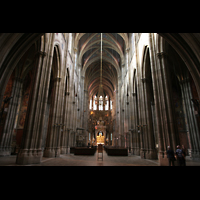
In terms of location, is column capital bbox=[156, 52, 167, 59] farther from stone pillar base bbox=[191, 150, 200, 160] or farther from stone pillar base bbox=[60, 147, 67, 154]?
stone pillar base bbox=[60, 147, 67, 154]

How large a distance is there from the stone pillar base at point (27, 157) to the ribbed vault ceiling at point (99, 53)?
18.7 m

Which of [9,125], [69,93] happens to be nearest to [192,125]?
[69,93]

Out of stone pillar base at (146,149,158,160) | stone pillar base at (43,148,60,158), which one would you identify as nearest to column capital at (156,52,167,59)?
stone pillar base at (146,149,158,160)

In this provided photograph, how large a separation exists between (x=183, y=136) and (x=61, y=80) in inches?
665

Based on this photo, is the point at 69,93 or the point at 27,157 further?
the point at 69,93

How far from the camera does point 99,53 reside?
1341 inches

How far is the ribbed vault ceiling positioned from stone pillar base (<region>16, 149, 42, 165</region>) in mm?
18667

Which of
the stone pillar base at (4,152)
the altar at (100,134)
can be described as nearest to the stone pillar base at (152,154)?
the stone pillar base at (4,152)

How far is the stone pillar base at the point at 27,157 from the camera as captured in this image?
7.83 meters

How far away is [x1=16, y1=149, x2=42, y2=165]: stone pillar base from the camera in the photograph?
783cm

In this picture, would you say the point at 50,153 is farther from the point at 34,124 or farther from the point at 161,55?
the point at 161,55

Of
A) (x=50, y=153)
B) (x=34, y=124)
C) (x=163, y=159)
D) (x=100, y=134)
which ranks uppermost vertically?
(x=100, y=134)

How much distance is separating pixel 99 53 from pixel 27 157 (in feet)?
99.8
